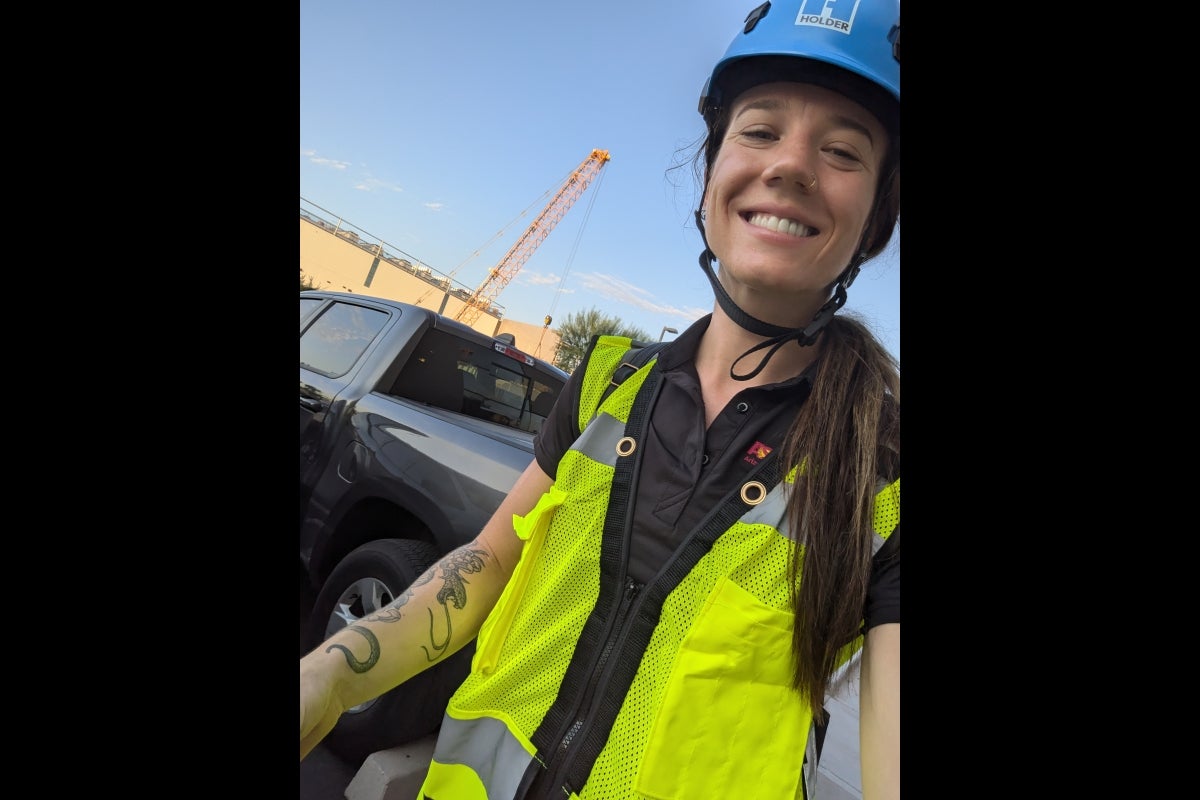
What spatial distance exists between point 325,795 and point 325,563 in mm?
1114

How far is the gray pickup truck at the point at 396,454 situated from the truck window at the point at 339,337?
1 cm

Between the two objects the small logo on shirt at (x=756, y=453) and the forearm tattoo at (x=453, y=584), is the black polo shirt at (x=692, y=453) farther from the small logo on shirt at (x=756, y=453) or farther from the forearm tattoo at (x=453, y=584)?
the forearm tattoo at (x=453, y=584)

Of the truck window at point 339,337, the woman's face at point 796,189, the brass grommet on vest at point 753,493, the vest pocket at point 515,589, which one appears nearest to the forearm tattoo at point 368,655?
the vest pocket at point 515,589

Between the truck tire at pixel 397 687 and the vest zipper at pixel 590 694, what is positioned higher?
the vest zipper at pixel 590 694

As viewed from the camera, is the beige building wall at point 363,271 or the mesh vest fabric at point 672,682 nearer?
the mesh vest fabric at point 672,682

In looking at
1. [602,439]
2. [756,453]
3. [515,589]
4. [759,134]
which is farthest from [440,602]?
[759,134]

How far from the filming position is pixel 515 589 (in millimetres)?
1277

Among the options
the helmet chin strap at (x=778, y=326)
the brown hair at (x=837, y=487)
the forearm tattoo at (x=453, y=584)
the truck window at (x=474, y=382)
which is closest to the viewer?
the brown hair at (x=837, y=487)

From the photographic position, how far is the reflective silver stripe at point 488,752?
44.8 inches

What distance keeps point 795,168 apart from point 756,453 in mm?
576

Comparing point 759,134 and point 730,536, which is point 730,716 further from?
point 759,134
